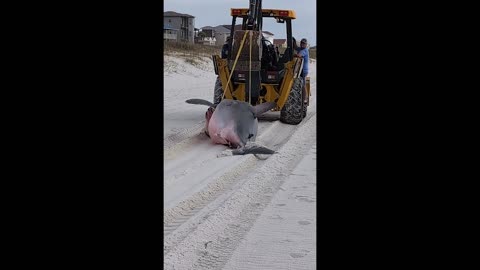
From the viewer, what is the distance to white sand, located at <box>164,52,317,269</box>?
3.72 m

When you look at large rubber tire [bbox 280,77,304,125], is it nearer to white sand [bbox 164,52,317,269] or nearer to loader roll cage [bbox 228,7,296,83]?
loader roll cage [bbox 228,7,296,83]

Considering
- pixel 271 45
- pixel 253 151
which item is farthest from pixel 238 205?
pixel 271 45

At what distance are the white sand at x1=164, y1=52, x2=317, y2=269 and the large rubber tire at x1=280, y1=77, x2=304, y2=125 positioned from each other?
2.98 ft

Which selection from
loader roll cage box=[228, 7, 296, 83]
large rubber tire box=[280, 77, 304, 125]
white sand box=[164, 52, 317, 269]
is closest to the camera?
white sand box=[164, 52, 317, 269]

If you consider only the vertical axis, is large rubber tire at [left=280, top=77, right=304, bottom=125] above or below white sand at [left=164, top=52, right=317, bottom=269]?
above

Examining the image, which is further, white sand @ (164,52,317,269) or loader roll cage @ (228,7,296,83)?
loader roll cage @ (228,7,296,83)

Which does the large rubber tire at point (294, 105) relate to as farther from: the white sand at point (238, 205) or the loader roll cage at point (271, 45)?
the white sand at point (238, 205)

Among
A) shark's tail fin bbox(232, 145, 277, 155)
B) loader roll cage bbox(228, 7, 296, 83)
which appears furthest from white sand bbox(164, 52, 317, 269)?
loader roll cage bbox(228, 7, 296, 83)

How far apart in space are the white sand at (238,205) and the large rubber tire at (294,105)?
0.91 metres

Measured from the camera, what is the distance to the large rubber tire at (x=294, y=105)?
9.59 m
